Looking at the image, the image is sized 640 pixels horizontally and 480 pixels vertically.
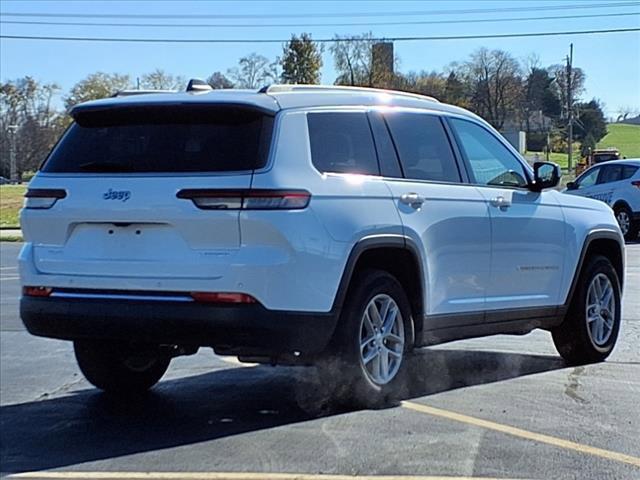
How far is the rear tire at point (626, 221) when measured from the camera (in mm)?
18781

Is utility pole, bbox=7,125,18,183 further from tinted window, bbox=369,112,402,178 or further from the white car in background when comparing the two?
tinted window, bbox=369,112,402,178

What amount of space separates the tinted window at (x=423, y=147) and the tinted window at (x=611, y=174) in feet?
32.4

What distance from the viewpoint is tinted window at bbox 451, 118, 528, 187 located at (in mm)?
7035

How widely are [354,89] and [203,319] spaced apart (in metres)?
1.97

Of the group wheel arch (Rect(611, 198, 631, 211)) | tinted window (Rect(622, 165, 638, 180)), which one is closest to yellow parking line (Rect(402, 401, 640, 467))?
tinted window (Rect(622, 165, 638, 180))

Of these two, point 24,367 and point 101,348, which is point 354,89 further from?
point 24,367

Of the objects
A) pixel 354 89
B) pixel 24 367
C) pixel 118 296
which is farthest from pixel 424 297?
pixel 24 367

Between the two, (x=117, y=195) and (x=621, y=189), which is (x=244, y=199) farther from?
(x=621, y=189)

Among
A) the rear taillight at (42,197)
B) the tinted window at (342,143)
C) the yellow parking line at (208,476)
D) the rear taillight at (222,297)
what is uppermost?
the tinted window at (342,143)

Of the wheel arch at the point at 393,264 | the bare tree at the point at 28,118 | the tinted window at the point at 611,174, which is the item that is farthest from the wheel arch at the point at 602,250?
the bare tree at the point at 28,118

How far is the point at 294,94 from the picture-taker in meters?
5.90

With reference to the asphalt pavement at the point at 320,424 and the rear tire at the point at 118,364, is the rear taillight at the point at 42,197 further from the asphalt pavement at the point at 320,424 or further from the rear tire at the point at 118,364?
the asphalt pavement at the point at 320,424

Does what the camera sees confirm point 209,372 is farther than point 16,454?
Yes

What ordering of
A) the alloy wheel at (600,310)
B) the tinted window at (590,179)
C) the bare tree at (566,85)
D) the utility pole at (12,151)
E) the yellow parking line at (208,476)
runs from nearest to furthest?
the yellow parking line at (208,476)
the alloy wheel at (600,310)
the bare tree at (566,85)
the tinted window at (590,179)
the utility pole at (12,151)
